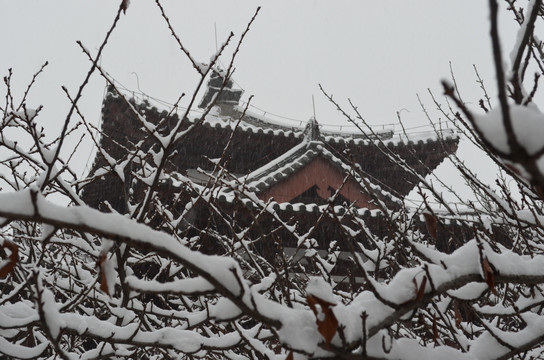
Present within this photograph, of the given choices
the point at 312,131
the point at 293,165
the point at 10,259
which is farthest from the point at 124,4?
the point at 312,131

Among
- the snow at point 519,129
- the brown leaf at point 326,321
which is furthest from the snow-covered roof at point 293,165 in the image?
the snow at point 519,129

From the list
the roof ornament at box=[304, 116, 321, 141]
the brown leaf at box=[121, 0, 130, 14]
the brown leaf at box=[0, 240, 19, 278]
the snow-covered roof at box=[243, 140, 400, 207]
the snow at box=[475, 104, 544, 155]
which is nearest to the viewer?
the snow at box=[475, 104, 544, 155]

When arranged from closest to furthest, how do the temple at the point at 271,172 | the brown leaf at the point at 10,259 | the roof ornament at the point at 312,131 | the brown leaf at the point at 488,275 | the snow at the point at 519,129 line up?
1. the snow at the point at 519,129
2. the brown leaf at the point at 10,259
3. the brown leaf at the point at 488,275
4. the temple at the point at 271,172
5. the roof ornament at the point at 312,131

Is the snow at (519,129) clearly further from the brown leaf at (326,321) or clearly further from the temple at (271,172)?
the temple at (271,172)

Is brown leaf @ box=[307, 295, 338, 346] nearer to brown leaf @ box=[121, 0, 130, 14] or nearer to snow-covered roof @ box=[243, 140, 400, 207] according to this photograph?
brown leaf @ box=[121, 0, 130, 14]

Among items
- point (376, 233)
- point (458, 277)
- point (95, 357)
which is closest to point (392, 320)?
point (458, 277)

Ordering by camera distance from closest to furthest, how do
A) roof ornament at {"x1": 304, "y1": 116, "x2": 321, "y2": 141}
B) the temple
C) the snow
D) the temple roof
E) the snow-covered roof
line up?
1. the snow
2. the temple
3. the snow-covered roof
4. the temple roof
5. roof ornament at {"x1": 304, "y1": 116, "x2": 321, "y2": 141}

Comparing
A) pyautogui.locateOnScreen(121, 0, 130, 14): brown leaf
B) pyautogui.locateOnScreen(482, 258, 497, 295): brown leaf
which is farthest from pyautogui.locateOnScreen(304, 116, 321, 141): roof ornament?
pyautogui.locateOnScreen(482, 258, 497, 295): brown leaf

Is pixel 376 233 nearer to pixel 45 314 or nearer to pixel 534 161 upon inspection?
pixel 45 314

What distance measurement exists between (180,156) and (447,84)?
8.52 metres

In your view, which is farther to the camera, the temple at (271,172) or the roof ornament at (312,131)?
the roof ornament at (312,131)

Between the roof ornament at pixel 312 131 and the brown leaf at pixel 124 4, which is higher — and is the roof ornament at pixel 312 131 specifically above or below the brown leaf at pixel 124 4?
above

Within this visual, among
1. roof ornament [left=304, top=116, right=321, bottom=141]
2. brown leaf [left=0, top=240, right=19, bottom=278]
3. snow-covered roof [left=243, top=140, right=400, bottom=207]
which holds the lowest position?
brown leaf [left=0, top=240, right=19, bottom=278]

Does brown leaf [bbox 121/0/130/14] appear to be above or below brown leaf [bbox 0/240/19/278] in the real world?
above
